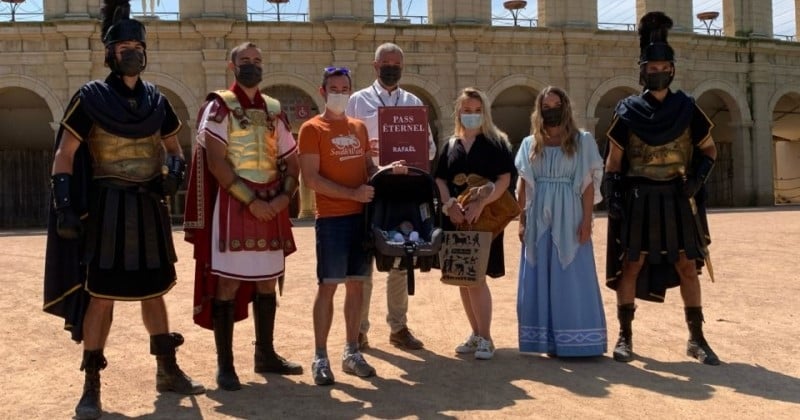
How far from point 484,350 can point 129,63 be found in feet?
10.2

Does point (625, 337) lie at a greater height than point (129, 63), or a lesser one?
lesser

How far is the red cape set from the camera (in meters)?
5.11

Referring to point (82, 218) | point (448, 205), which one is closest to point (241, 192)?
point (82, 218)

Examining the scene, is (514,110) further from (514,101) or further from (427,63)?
(427,63)

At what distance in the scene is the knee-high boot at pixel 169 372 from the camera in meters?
4.94

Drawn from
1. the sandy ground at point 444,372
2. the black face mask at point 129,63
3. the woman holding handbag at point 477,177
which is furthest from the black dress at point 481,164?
the black face mask at point 129,63

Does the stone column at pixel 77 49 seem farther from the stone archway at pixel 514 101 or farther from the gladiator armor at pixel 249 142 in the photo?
the gladiator armor at pixel 249 142

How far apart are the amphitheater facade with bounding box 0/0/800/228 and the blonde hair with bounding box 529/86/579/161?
15.5 meters

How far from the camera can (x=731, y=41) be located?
24.6 m

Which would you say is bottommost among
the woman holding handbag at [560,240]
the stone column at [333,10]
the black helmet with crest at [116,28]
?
the woman holding handbag at [560,240]

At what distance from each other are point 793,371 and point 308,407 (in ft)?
10.8

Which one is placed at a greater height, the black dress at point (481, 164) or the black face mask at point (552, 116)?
the black face mask at point (552, 116)

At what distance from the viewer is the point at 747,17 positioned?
25.2 m

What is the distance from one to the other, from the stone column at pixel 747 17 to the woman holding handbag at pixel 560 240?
21978 millimetres
